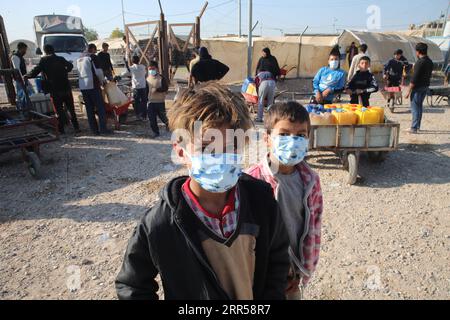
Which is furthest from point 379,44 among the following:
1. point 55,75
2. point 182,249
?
point 182,249

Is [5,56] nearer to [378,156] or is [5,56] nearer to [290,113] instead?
[290,113]

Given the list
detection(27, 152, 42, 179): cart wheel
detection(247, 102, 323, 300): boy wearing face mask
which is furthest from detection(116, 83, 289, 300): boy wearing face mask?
detection(27, 152, 42, 179): cart wheel

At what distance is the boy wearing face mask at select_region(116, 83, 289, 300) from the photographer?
121 centimetres

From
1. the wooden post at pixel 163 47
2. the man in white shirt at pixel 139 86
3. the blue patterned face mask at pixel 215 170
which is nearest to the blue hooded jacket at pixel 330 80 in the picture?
the man in white shirt at pixel 139 86

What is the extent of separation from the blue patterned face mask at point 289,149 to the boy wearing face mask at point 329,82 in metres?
4.41

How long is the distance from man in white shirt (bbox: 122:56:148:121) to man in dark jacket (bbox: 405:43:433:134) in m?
6.28

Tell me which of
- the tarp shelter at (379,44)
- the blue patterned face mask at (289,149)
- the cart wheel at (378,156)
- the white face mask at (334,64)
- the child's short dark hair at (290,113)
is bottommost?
the cart wheel at (378,156)

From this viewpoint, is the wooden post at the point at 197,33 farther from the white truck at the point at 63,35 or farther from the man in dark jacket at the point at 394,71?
the man in dark jacket at the point at 394,71

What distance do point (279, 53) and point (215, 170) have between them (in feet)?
58.0

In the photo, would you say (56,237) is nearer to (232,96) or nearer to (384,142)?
(232,96)

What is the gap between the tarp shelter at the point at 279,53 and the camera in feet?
53.2

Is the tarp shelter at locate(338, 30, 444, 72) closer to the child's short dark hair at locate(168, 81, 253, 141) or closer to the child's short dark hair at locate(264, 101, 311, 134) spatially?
the child's short dark hair at locate(264, 101, 311, 134)

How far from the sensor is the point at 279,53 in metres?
17.7
